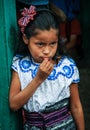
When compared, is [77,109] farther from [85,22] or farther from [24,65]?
[85,22]

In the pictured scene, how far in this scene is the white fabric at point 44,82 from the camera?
2.43 m

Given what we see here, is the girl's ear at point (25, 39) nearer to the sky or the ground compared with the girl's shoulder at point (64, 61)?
nearer to the sky

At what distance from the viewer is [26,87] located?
233 cm

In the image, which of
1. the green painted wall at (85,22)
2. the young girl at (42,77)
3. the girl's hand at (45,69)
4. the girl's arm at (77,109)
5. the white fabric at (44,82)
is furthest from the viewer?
the green painted wall at (85,22)

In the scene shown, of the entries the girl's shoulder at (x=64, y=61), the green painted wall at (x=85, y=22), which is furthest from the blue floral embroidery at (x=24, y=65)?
the green painted wall at (x=85, y=22)

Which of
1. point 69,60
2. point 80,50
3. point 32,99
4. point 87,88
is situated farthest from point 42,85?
point 80,50

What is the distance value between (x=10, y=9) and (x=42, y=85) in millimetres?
557

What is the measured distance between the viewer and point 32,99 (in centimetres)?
243

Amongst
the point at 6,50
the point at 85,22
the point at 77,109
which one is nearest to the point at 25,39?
the point at 6,50

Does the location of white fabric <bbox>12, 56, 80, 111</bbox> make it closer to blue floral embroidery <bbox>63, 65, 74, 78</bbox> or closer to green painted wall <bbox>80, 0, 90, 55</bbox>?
blue floral embroidery <bbox>63, 65, 74, 78</bbox>

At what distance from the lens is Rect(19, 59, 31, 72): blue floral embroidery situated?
243 cm

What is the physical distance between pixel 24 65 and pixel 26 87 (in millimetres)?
187

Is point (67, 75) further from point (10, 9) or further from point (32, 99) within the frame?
point (10, 9)

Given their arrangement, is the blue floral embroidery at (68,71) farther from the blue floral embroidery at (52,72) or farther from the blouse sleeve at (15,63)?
the blouse sleeve at (15,63)
